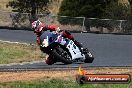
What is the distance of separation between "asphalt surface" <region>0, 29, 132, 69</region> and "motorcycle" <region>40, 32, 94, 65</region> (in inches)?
324

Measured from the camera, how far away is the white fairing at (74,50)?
12102 mm

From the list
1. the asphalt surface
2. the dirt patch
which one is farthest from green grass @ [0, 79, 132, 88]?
the asphalt surface

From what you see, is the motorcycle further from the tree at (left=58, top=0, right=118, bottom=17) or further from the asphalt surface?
the tree at (left=58, top=0, right=118, bottom=17)

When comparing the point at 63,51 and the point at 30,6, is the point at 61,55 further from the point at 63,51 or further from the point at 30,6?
the point at 30,6

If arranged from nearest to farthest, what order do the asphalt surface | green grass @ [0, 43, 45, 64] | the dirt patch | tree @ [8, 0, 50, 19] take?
the dirt patch, the asphalt surface, green grass @ [0, 43, 45, 64], tree @ [8, 0, 50, 19]

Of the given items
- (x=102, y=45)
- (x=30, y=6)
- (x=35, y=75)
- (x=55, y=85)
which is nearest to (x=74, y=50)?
(x=55, y=85)

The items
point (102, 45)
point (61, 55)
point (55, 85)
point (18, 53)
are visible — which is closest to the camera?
point (61, 55)

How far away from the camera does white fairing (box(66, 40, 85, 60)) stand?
39.7 ft

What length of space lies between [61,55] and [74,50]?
1.17ft

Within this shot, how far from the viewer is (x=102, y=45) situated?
1262 inches

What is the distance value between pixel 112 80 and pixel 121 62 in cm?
1420

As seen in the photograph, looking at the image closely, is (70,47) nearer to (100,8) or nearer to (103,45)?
(103,45)

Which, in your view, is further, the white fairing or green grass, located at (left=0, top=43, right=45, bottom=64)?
green grass, located at (left=0, top=43, right=45, bottom=64)

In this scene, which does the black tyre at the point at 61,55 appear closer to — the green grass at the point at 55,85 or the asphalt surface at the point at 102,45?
the green grass at the point at 55,85
